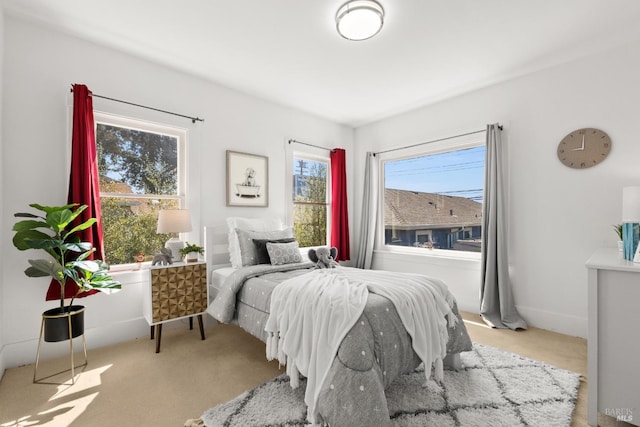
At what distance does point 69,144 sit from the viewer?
8.52 ft

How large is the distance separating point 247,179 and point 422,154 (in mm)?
2471

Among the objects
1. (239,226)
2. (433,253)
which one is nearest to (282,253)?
(239,226)

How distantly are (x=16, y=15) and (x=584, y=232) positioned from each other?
5.29 meters

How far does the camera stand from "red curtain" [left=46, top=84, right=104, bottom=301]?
8.28 ft

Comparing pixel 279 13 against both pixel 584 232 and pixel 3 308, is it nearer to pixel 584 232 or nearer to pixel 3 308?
pixel 3 308

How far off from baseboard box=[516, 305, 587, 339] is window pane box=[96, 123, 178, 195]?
4067 mm

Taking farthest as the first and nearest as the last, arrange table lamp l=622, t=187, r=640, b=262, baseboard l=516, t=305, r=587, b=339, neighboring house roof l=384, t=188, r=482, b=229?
neighboring house roof l=384, t=188, r=482, b=229 < baseboard l=516, t=305, r=587, b=339 < table lamp l=622, t=187, r=640, b=262

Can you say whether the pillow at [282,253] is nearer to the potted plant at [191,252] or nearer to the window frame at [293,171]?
the potted plant at [191,252]

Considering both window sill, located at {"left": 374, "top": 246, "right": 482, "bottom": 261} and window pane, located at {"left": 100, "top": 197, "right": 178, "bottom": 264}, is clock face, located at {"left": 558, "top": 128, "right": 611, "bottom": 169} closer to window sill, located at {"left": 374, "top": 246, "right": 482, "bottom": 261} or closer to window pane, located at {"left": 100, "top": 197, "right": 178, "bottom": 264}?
window sill, located at {"left": 374, "top": 246, "right": 482, "bottom": 261}

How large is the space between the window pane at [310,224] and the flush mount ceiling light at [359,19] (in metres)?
2.50

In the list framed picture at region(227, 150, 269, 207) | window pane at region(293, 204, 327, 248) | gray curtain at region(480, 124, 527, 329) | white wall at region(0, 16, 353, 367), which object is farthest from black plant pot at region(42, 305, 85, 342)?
gray curtain at region(480, 124, 527, 329)

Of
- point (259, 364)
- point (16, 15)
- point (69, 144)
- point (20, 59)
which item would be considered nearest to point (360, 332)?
point (259, 364)

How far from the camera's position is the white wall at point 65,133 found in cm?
240

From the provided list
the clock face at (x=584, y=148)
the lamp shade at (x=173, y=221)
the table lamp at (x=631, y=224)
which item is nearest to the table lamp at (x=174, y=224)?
the lamp shade at (x=173, y=221)
